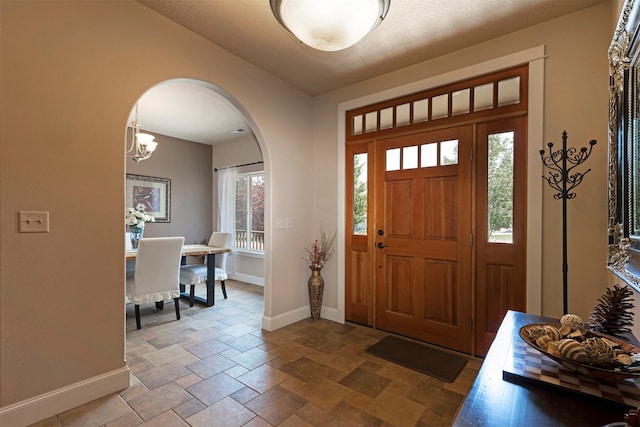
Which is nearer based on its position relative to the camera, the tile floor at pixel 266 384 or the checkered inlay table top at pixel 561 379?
the checkered inlay table top at pixel 561 379

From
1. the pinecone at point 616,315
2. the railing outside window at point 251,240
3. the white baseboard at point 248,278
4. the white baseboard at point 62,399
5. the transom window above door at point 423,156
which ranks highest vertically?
the transom window above door at point 423,156

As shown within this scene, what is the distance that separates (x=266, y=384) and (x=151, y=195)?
4.32 meters

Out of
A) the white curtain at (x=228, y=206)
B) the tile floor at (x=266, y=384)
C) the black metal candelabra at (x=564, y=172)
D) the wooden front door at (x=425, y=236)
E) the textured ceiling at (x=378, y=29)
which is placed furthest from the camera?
the white curtain at (x=228, y=206)

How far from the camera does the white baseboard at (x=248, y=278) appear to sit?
5.28 m

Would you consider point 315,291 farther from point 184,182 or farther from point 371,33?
point 184,182

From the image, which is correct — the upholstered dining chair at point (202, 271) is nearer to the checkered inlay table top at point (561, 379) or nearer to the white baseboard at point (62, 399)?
the white baseboard at point (62, 399)

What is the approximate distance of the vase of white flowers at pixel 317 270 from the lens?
3.36m

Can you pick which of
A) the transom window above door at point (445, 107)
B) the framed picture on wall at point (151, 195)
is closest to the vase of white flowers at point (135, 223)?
the framed picture on wall at point (151, 195)

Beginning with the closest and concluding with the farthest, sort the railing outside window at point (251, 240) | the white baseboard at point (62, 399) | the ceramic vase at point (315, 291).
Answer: the white baseboard at point (62, 399), the ceramic vase at point (315, 291), the railing outside window at point (251, 240)

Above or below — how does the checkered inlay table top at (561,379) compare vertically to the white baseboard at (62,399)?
above

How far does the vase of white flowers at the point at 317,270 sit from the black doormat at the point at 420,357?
0.86 metres

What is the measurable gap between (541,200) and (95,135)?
10.6 feet

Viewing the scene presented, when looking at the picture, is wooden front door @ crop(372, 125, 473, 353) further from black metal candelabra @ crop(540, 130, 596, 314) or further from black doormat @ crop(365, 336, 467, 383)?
black metal candelabra @ crop(540, 130, 596, 314)

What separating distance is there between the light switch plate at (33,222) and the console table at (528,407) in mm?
2305
